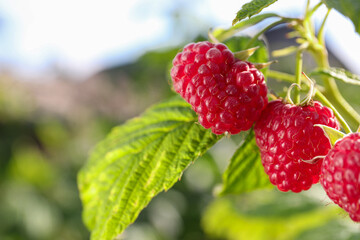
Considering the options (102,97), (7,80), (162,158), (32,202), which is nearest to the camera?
(162,158)

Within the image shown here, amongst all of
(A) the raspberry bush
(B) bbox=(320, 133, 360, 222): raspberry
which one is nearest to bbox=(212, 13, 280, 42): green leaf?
(A) the raspberry bush

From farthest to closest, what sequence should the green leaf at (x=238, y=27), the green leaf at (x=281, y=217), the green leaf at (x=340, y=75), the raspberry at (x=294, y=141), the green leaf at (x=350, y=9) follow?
the green leaf at (x=281, y=217), the green leaf at (x=238, y=27), the green leaf at (x=340, y=75), the raspberry at (x=294, y=141), the green leaf at (x=350, y=9)

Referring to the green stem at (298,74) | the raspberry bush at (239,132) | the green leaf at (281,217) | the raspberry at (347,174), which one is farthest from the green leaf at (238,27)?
the green leaf at (281,217)

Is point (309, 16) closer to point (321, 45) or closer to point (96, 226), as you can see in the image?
point (321, 45)

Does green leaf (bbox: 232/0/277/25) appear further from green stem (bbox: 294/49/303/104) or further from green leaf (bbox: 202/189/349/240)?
green leaf (bbox: 202/189/349/240)

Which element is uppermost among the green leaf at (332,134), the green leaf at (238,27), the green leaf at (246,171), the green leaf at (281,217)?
the green leaf at (238,27)

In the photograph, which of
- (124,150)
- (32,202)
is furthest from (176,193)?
(124,150)

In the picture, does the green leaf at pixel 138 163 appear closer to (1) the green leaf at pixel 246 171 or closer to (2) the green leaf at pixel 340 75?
(1) the green leaf at pixel 246 171
